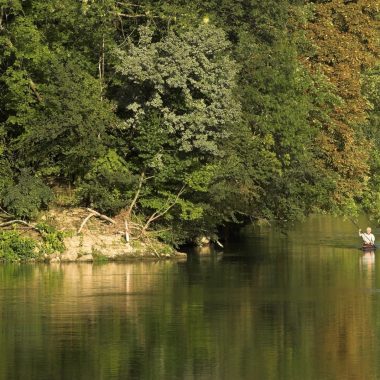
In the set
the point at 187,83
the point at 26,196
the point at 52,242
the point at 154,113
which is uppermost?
the point at 187,83

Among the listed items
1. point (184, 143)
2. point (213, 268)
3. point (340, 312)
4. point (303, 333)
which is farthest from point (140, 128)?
point (303, 333)

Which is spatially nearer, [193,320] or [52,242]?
[193,320]

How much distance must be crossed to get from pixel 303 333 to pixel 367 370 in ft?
17.0

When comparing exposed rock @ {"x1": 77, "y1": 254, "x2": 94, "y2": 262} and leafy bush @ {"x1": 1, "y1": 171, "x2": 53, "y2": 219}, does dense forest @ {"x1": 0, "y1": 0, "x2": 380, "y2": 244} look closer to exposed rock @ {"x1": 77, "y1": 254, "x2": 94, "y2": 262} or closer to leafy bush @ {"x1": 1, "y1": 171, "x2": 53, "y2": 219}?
leafy bush @ {"x1": 1, "y1": 171, "x2": 53, "y2": 219}

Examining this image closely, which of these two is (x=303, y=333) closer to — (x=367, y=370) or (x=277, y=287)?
(x=367, y=370)

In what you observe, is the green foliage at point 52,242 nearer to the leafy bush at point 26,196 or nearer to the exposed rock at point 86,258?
the exposed rock at point 86,258

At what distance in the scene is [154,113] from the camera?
165 ft

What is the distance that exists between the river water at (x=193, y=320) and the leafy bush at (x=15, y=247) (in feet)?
5.33

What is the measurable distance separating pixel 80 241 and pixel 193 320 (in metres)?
16.7

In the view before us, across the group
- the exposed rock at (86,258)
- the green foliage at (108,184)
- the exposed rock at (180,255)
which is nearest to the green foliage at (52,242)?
the exposed rock at (86,258)

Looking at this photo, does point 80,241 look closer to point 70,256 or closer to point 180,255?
point 70,256

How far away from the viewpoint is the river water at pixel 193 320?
25.9 metres

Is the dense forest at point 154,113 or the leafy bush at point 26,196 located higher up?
the dense forest at point 154,113

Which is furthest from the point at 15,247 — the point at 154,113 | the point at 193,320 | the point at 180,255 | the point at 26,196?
the point at 193,320
